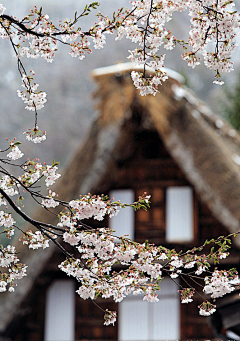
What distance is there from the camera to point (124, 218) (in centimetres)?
502

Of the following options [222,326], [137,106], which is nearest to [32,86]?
[222,326]

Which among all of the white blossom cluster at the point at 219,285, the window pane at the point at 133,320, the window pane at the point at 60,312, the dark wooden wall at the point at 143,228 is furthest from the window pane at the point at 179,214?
the white blossom cluster at the point at 219,285

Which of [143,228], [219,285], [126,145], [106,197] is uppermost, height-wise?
[126,145]

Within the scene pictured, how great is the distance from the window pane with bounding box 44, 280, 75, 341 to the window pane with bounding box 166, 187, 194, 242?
4.19 ft

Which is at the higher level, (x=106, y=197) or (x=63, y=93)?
(x=63, y=93)

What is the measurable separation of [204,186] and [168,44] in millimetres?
2607

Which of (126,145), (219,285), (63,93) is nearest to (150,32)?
(219,285)

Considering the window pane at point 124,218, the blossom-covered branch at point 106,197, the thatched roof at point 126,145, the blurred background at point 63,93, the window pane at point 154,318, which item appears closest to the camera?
the blossom-covered branch at point 106,197

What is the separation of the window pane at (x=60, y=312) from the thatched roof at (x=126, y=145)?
450mm

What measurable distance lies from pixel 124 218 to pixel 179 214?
0.64 m

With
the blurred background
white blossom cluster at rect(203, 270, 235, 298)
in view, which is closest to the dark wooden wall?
white blossom cluster at rect(203, 270, 235, 298)

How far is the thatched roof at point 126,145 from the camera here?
434 centimetres

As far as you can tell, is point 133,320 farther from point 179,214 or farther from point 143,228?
point 179,214

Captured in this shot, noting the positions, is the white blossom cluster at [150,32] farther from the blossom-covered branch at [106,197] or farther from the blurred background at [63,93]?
the blurred background at [63,93]
